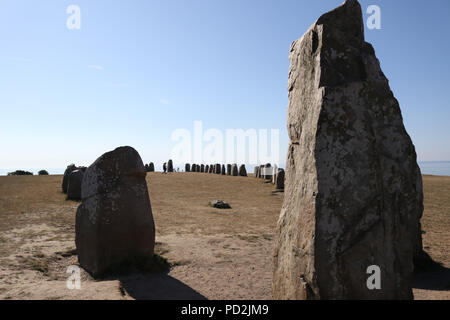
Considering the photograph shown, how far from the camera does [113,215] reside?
21.3 ft

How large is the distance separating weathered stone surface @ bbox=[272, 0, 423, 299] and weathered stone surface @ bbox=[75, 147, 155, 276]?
13.3 ft

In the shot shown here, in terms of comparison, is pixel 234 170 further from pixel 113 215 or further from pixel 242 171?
pixel 113 215

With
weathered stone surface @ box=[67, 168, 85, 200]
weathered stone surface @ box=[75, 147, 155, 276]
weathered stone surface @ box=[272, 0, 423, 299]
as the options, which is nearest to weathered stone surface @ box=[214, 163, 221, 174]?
weathered stone surface @ box=[67, 168, 85, 200]

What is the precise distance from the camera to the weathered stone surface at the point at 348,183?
3.12 meters

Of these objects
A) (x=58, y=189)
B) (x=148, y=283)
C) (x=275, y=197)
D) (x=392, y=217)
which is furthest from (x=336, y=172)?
(x=58, y=189)

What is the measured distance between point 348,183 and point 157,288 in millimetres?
4153

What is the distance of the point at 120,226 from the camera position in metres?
6.58

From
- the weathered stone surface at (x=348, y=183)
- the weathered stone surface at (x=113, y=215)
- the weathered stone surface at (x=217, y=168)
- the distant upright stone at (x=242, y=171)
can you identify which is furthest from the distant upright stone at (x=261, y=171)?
the weathered stone surface at (x=348, y=183)

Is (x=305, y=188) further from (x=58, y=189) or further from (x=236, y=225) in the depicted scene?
(x=58, y=189)

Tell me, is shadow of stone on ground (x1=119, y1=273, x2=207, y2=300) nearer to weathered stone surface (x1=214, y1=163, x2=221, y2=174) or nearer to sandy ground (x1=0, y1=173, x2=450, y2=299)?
sandy ground (x1=0, y1=173, x2=450, y2=299)

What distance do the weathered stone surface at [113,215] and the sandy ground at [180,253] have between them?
1.72 feet

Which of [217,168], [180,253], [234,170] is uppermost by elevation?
[217,168]

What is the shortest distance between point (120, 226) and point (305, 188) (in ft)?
15.0

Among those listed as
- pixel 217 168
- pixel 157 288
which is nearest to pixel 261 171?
pixel 217 168
